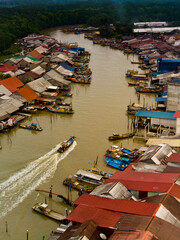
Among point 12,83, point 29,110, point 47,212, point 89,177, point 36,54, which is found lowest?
point 47,212

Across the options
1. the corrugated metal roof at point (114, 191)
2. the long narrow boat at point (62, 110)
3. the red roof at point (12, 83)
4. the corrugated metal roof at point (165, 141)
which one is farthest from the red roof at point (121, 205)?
the red roof at point (12, 83)

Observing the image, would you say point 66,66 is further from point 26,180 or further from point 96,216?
point 96,216

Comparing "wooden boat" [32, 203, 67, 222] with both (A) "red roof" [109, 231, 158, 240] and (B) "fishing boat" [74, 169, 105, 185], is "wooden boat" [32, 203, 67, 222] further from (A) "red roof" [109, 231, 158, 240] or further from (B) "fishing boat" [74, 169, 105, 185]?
(A) "red roof" [109, 231, 158, 240]

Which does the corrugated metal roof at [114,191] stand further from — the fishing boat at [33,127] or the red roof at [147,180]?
the fishing boat at [33,127]

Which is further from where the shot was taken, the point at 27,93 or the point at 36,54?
the point at 36,54

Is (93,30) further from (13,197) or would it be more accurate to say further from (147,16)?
(13,197)

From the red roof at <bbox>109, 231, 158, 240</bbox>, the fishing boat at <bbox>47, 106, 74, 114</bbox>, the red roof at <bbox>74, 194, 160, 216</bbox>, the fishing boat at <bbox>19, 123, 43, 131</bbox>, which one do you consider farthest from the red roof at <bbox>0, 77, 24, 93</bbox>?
the red roof at <bbox>109, 231, 158, 240</bbox>

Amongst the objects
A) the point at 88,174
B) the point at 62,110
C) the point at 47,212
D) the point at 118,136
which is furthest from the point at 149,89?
the point at 47,212
